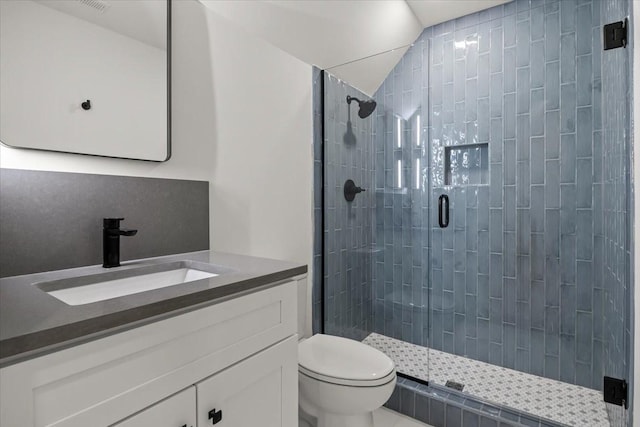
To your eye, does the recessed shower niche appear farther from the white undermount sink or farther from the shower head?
the white undermount sink

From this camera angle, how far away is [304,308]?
2.01 meters

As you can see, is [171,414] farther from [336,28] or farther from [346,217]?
[336,28]

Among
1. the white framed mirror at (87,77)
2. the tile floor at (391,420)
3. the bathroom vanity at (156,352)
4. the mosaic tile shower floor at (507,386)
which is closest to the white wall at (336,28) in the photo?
the white framed mirror at (87,77)

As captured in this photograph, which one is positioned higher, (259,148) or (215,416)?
(259,148)

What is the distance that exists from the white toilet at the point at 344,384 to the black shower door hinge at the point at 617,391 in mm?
1014

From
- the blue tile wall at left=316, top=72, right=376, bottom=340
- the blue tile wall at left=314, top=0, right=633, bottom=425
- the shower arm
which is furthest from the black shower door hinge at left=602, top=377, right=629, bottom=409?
the shower arm

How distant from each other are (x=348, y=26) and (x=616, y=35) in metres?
1.32

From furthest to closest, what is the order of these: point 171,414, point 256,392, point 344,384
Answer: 1. point 344,384
2. point 256,392
3. point 171,414

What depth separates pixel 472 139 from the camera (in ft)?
8.20

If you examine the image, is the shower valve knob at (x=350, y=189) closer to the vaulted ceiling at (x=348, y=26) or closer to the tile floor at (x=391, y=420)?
the vaulted ceiling at (x=348, y=26)

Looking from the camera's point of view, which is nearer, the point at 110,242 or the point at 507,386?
the point at 110,242

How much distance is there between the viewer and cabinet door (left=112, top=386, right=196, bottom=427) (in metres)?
0.69

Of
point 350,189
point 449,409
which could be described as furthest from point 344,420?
point 350,189

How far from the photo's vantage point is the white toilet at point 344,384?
139 centimetres
